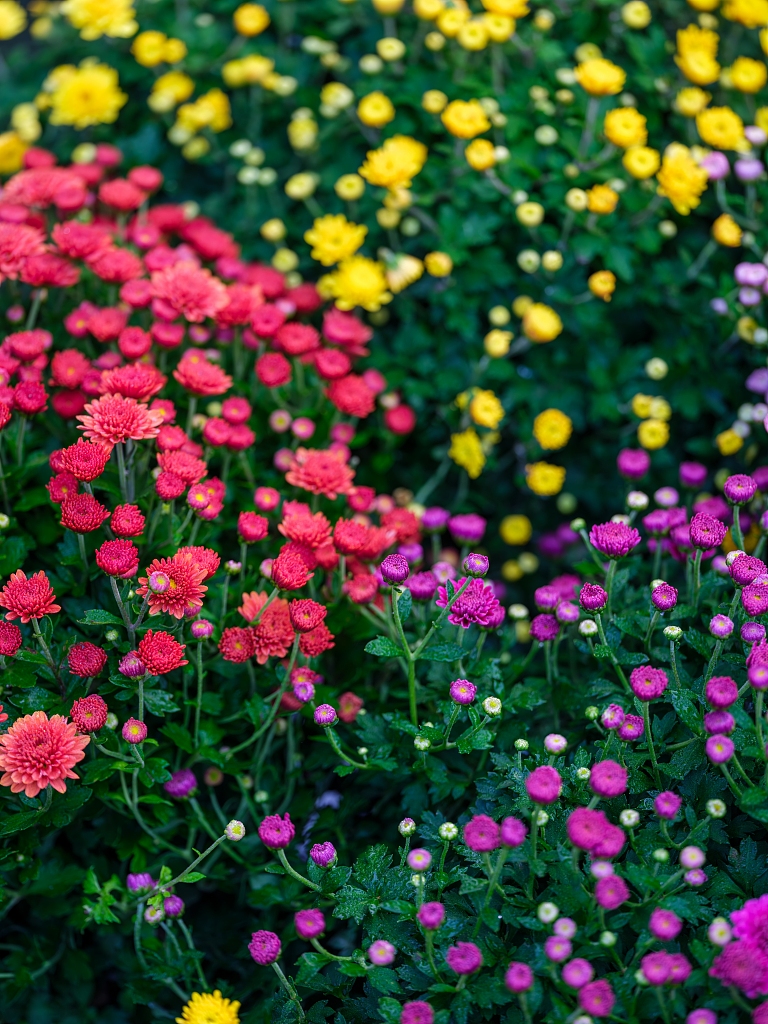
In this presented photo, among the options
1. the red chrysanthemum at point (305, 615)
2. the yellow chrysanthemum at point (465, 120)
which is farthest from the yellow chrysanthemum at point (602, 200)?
the red chrysanthemum at point (305, 615)

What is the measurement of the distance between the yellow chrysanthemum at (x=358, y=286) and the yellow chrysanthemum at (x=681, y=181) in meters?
0.87

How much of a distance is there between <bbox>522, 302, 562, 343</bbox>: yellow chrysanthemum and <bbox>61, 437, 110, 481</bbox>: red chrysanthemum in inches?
53.8

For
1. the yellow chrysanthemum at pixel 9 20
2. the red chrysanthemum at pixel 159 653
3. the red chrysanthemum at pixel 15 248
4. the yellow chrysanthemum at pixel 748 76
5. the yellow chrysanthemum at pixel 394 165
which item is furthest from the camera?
the yellow chrysanthemum at pixel 9 20

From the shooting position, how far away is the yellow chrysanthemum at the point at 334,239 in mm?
2834

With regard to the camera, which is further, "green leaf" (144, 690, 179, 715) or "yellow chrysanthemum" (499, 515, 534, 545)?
"yellow chrysanthemum" (499, 515, 534, 545)

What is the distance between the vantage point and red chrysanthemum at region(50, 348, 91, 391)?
93.1 inches

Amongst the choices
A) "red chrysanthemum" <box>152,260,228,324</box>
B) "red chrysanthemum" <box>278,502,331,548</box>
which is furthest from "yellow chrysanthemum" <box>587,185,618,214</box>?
"red chrysanthemum" <box>278,502,331,548</box>

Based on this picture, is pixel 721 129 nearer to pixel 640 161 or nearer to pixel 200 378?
pixel 640 161

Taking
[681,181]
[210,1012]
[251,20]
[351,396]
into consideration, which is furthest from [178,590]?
[251,20]

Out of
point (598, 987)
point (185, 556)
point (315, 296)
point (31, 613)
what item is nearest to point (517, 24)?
point (315, 296)

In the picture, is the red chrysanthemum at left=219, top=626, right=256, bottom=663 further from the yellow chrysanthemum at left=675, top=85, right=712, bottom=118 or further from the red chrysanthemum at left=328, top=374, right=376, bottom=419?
the yellow chrysanthemum at left=675, top=85, right=712, bottom=118

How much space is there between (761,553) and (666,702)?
53cm

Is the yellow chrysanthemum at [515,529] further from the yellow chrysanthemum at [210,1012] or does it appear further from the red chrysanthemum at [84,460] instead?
the yellow chrysanthemum at [210,1012]

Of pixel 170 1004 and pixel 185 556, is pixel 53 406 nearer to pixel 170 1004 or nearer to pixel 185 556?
pixel 185 556
